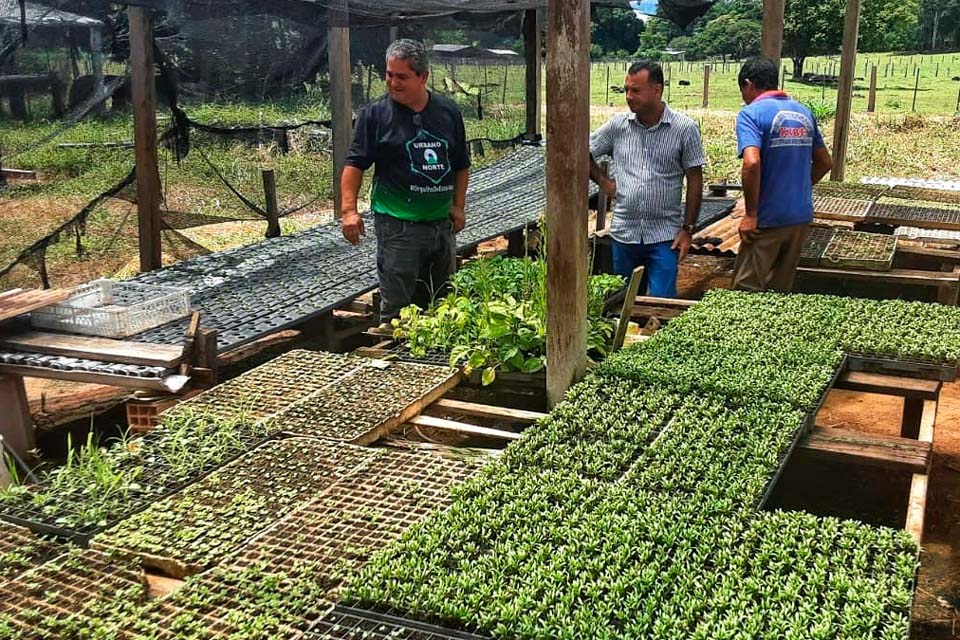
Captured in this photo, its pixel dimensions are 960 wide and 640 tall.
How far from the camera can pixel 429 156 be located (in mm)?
4648

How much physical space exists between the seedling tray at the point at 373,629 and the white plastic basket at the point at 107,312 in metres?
3.01

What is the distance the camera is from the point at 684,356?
12.2 feet

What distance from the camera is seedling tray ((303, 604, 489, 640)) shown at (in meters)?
1.99

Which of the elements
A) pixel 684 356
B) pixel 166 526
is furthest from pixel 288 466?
pixel 684 356

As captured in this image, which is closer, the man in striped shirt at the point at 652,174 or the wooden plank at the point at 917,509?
the wooden plank at the point at 917,509

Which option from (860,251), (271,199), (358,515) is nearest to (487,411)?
(358,515)

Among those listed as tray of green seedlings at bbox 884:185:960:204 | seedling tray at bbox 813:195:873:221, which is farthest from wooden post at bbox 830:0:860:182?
seedling tray at bbox 813:195:873:221

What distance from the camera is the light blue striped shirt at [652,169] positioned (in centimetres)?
491

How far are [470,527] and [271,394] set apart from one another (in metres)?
1.41

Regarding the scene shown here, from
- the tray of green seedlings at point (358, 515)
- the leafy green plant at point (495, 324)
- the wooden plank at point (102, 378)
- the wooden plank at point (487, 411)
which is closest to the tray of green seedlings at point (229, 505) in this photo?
the tray of green seedlings at point (358, 515)

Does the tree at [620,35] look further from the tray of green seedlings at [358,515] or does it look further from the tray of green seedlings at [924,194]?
the tray of green seedlings at [358,515]

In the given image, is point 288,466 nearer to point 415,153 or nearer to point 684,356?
point 684,356

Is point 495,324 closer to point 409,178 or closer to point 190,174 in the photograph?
point 409,178

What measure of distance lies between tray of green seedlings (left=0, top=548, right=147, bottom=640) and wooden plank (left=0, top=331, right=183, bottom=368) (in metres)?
1.84
